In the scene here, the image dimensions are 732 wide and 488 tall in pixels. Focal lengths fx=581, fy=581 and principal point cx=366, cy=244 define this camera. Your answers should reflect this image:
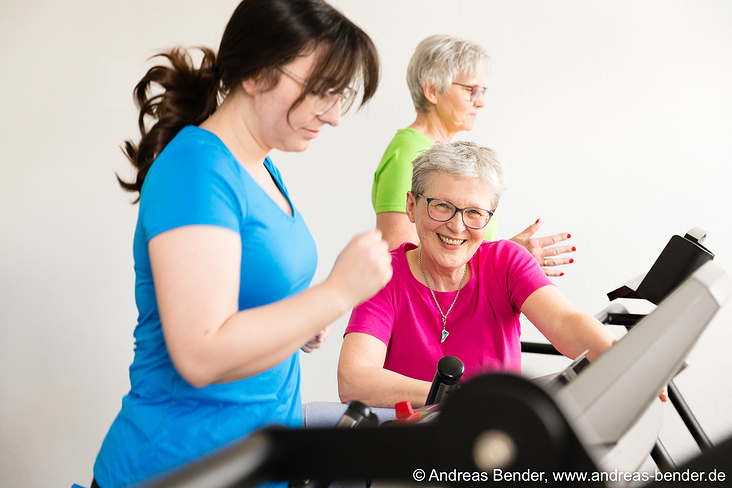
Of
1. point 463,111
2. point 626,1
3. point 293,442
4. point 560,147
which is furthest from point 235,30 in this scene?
point 626,1

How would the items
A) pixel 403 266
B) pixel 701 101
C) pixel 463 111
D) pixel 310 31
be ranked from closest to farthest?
pixel 310 31 < pixel 403 266 < pixel 463 111 < pixel 701 101

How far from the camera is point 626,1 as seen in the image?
2.70m

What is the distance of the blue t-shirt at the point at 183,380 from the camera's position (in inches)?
31.8

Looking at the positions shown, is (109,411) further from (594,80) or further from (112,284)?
(594,80)

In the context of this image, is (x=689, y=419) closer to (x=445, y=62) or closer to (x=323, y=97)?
(x=445, y=62)

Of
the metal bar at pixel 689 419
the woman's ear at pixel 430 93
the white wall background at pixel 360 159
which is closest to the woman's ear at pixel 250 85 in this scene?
the woman's ear at pixel 430 93

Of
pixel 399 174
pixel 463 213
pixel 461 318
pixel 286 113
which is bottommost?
pixel 461 318

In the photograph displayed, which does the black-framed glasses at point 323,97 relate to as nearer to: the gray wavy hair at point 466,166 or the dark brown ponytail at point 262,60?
the dark brown ponytail at point 262,60

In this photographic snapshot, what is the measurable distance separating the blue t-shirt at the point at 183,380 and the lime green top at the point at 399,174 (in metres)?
0.99

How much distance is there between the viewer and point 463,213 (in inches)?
61.8

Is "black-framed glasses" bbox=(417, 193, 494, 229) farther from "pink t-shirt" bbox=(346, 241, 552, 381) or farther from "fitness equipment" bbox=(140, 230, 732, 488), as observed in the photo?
"fitness equipment" bbox=(140, 230, 732, 488)

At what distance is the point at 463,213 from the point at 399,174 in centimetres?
39

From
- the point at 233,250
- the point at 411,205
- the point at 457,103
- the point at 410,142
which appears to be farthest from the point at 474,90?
the point at 233,250

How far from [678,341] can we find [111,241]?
9.17ft
